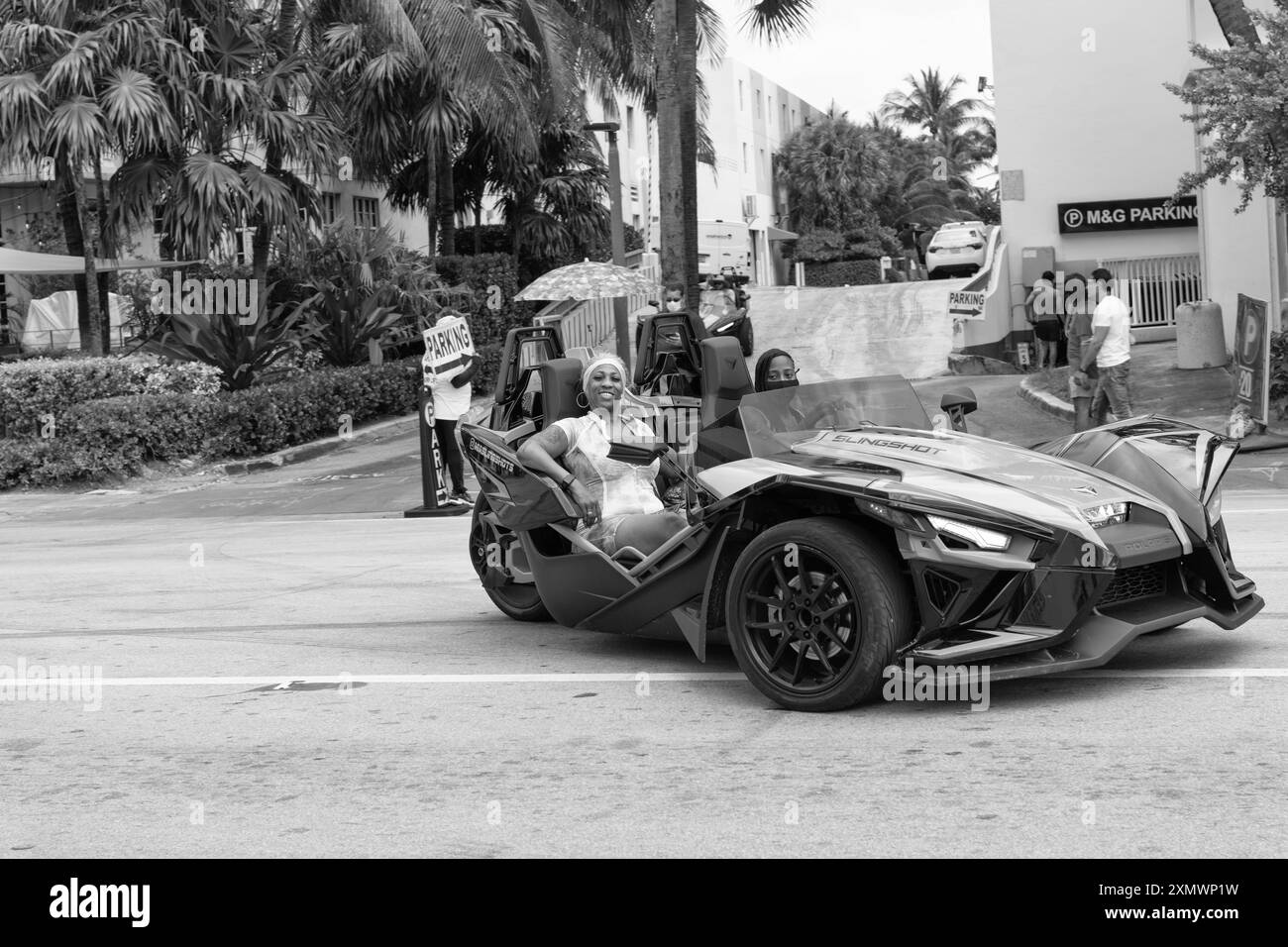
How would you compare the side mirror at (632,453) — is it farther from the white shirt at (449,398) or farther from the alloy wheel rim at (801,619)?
the white shirt at (449,398)

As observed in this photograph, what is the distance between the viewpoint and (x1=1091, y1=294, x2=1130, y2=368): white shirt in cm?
1609

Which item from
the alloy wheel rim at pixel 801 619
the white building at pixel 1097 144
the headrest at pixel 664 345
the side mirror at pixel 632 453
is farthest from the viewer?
the white building at pixel 1097 144

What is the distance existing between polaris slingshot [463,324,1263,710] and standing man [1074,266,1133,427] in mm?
9710

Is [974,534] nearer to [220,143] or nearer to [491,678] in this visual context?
[491,678]

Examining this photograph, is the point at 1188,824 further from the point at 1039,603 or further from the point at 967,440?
the point at 967,440

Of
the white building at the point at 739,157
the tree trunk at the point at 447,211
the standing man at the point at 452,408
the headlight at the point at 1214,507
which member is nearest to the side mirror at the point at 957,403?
the headlight at the point at 1214,507

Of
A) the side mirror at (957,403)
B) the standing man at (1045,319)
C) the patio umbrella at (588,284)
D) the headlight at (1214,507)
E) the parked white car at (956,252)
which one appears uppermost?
the parked white car at (956,252)

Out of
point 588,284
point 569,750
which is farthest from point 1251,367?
point 569,750

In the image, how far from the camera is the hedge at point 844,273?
64.9 meters

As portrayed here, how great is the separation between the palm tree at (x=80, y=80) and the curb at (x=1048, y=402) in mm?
13184

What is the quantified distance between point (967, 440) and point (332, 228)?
2269 centimetres

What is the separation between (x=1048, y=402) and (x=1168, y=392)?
1541 mm

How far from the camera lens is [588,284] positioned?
22609mm
